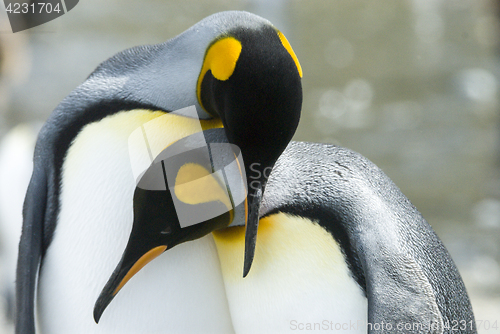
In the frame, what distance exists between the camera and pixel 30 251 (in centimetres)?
64

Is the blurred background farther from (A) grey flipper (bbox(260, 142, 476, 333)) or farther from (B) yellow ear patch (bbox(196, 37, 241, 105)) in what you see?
(B) yellow ear patch (bbox(196, 37, 241, 105))

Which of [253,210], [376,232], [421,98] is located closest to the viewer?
[253,210]

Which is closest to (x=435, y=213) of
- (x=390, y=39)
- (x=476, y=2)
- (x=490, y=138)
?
(x=490, y=138)

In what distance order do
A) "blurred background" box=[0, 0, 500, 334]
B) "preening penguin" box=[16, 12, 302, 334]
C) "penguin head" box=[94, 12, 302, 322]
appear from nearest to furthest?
"penguin head" box=[94, 12, 302, 322], "preening penguin" box=[16, 12, 302, 334], "blurred background" box=[0, 0, 500, 334]

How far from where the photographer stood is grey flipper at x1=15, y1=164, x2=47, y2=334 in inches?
25.0

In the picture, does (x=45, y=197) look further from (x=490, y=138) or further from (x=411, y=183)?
(x=490, y=138)

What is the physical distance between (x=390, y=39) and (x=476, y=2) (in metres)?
0.80

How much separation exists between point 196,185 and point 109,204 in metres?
0.16

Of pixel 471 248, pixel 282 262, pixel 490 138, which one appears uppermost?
pixel 282 262

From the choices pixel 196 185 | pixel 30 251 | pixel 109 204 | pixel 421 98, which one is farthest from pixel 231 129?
pixel 421 98

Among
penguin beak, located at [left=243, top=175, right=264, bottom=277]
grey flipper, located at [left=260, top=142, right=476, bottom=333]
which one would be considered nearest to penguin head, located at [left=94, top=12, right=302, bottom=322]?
penguin beak, located at [left=243, top=175, right=264, bottom=277]

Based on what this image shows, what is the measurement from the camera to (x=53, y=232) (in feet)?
2.15

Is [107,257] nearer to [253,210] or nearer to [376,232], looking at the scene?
[253,210]

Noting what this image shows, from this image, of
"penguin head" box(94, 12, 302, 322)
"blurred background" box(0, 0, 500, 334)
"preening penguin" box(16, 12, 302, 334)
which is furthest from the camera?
"blurred background" box(0, 0, 500, 334)
